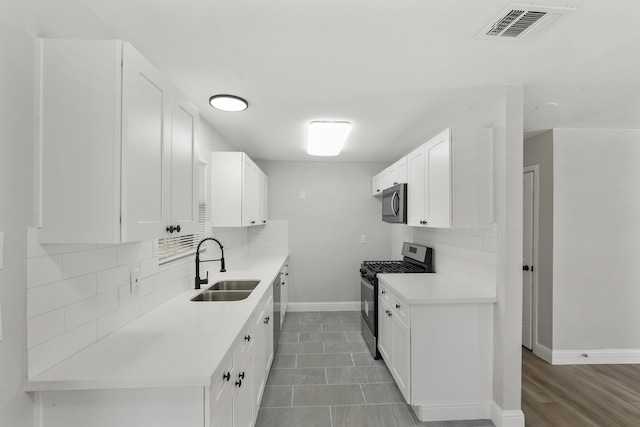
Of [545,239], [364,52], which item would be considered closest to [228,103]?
[364,52]

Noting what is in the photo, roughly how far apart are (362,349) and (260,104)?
2.81 meters

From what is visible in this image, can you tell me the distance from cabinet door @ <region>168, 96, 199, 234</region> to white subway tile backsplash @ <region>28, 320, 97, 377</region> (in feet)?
1.95

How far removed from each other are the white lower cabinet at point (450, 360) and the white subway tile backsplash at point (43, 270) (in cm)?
209

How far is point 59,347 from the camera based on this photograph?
1.18m

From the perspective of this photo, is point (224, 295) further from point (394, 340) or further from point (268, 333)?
point (394, 340)

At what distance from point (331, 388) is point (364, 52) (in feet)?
8.70

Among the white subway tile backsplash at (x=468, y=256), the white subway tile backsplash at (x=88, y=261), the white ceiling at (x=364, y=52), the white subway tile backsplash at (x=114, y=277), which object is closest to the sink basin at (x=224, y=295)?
the white subway tile backsplash at (x=114, y=277)

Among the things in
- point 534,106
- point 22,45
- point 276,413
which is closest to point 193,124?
point 22,45

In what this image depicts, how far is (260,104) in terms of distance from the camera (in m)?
2.38

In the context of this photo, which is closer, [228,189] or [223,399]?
[223,399]

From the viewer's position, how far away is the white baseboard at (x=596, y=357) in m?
3.04

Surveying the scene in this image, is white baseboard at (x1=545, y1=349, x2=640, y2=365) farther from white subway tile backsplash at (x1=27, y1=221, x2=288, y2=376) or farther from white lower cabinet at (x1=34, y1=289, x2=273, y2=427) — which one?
white subway tile backsplash at (x1=27, y1=221, x2=288, y2=376)

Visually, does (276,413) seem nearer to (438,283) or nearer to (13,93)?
(438,283)

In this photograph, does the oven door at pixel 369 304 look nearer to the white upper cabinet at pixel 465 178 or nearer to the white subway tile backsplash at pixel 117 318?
the white upper cabinet at pixel 465 178
